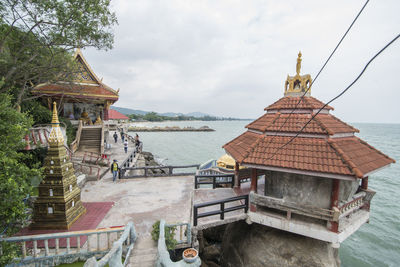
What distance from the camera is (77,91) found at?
18609 millimetres

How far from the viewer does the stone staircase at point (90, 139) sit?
1870 cm

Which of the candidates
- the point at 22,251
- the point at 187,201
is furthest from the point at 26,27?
the point at 187,201

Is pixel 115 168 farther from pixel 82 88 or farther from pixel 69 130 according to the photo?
pixel 82 88

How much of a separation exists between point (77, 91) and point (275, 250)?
68.6ft

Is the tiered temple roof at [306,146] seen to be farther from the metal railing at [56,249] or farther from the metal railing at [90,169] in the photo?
the metal railing at [90,169]

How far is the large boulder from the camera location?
6.50 m

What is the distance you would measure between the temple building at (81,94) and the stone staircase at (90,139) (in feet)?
7.27

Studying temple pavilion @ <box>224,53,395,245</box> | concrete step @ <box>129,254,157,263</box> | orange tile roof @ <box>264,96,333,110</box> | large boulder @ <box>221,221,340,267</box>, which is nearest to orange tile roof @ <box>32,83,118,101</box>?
concrete step @ <box>129,254,157,263</box>

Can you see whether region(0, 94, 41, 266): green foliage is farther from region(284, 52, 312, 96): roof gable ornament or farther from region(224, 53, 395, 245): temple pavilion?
region(284, 52, 312, 96): roof gable ornament

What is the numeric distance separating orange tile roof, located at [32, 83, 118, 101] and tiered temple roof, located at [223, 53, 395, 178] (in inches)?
644

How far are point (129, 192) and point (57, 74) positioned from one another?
11.1 m

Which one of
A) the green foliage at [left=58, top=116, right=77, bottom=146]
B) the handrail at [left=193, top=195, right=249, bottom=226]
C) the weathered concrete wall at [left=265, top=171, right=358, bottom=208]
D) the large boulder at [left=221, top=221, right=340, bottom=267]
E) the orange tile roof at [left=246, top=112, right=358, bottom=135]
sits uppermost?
the orange tile roof at [left=246, top=112, right=358, bottom=135]

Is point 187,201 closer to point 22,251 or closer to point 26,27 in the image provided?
point 22,251

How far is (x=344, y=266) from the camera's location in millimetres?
11797
